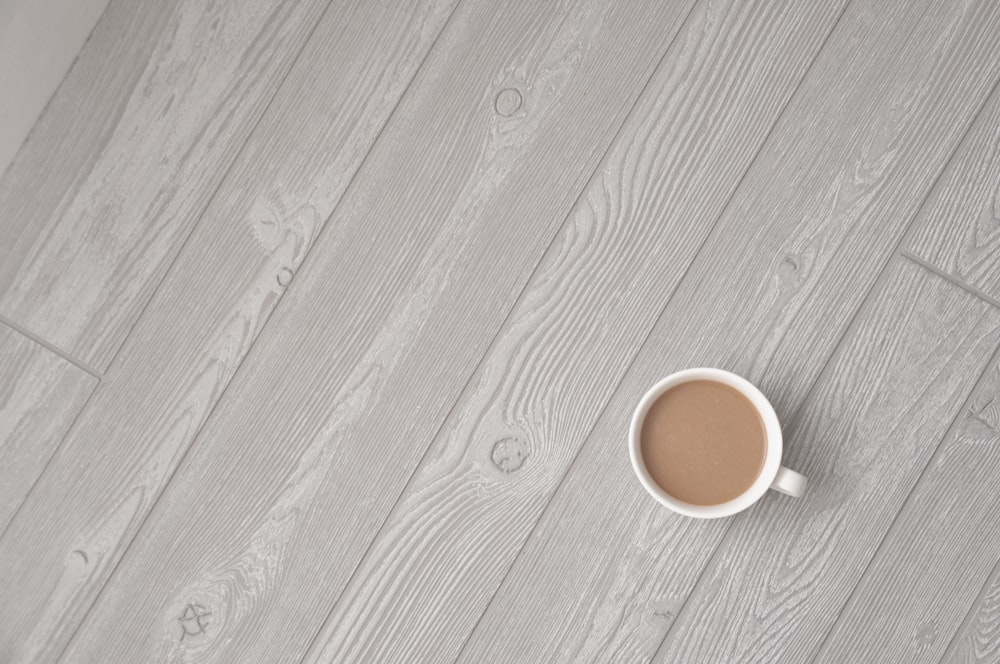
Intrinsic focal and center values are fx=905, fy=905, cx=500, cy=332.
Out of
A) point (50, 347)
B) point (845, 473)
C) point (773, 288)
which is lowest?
point (50, 347)

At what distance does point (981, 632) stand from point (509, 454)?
604 mm

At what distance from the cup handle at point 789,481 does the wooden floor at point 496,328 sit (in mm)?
76

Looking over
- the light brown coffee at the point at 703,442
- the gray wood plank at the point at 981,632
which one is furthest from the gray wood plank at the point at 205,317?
the gray wood plank at the point at 981,632

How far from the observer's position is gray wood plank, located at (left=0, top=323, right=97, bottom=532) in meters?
1.11

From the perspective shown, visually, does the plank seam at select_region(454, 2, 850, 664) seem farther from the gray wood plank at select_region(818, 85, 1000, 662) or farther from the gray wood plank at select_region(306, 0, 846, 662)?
the gray wood plank at select_region(818, 85, 1000, 662)

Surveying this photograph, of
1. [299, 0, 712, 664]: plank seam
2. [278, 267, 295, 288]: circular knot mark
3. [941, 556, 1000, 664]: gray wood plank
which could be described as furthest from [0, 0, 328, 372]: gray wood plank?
[941, 556, 1000, 664]: gray wood plank

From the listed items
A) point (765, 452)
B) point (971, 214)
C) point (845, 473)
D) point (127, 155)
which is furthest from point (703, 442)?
point (127, 155)

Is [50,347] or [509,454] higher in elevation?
[509,454]

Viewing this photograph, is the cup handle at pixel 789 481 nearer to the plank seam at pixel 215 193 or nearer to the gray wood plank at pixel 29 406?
the plank seam at pixel 215 193

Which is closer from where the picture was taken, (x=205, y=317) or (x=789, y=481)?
(x=789, y=481)

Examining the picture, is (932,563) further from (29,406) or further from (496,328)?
(29,406)

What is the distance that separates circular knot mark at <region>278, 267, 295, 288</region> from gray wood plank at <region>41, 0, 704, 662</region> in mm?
11

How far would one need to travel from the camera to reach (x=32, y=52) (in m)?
1.07

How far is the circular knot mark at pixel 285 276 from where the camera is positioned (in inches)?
43.9
